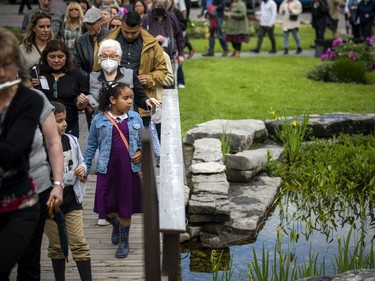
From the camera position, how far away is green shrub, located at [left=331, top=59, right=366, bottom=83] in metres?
16.3

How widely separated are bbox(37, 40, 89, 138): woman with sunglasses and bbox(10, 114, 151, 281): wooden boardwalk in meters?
1.02

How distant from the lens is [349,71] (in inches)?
644

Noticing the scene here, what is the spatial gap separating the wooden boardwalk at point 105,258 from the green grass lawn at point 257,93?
16.1 ft

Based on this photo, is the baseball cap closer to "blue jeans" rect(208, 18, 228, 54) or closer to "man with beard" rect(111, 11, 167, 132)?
"man with beard" rect(111, 11, 167, 132)

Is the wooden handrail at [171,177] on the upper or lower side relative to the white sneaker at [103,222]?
upper

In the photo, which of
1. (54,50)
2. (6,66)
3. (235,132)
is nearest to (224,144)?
(235,132)

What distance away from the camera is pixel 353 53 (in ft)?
54.5

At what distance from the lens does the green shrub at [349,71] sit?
16.3 metres

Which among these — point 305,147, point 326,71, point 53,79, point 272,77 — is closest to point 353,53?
point 326,71

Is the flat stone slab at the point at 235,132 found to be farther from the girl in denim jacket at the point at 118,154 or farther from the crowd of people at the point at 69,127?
the girl in denim jacket at the point at 118,154

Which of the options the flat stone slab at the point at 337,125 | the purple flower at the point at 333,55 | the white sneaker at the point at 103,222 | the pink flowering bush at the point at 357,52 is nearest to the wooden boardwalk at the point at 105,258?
the white sneaker at the point at 103,222

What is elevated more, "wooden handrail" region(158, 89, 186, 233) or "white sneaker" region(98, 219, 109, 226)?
"wooden handrail" region(158, 89, 186, 233)

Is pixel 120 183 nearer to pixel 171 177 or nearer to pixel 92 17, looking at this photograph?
pixel 171 177

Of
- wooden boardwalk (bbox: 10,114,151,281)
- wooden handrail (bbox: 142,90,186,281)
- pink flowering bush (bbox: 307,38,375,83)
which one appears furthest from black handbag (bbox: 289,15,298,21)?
wooden handrail (bbox: 142,90,186,281)
